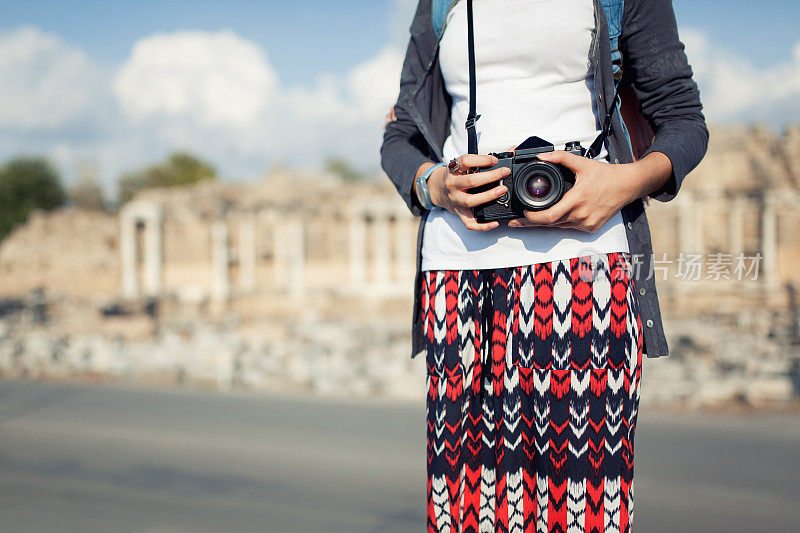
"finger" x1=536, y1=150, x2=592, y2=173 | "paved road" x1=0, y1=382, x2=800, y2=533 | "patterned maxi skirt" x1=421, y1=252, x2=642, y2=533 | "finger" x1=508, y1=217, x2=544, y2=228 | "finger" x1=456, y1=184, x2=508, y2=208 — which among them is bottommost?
"paved road" x1=0, y1=382, x2=800, y2=533

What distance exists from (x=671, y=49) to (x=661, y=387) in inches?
205

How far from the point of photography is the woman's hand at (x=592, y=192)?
0.98 meters

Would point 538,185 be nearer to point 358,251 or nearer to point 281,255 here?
point 358,251

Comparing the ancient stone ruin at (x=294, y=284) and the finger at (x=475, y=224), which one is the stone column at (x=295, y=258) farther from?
the finger at (x=475, y=224)

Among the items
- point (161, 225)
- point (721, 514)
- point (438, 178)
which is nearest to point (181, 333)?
point (161, 225)

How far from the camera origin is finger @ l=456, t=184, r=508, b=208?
1.02m

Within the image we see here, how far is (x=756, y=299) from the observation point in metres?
16.0

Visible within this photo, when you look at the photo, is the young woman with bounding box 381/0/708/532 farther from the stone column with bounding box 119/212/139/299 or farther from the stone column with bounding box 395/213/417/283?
the stone column with bounding box 119/212/139/299

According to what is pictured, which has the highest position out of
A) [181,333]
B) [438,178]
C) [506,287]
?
[438,178]

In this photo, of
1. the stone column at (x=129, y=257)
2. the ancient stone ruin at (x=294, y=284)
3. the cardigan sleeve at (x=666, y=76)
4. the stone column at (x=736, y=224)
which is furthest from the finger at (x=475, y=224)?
the stone column at (x=129, y=257)

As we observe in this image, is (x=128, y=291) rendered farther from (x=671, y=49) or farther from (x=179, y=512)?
(x=671, y=49)

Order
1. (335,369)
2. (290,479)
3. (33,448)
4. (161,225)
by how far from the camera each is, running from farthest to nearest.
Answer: (161,225) → (335,369) → (33,448) → (290,479)

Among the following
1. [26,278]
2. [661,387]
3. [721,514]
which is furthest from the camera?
[26,278]

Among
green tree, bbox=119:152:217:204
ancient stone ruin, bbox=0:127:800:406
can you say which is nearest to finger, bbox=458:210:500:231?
ancient stone ruin, bbox=0:127:800:406
